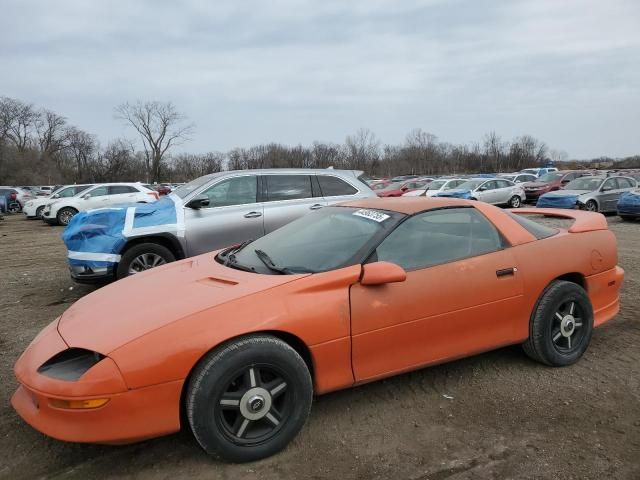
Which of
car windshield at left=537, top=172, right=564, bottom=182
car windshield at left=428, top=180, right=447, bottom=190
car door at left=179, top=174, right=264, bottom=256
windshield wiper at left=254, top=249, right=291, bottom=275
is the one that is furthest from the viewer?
car windshield at left=537, top=172, right=564, bottom=182

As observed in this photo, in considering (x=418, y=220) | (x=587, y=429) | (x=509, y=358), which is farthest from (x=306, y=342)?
(x=509, y=358)

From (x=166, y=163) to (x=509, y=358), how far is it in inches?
3500

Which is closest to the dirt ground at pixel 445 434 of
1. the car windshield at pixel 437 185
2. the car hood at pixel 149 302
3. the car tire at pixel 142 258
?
the car hood at pixel 149 302

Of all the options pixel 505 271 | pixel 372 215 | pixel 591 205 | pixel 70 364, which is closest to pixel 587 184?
pixel 591 205

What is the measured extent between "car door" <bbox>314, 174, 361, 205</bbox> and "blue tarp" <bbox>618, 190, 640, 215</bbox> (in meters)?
11.6

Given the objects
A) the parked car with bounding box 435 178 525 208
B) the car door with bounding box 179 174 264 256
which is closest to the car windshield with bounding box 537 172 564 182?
the parked car with bounding box 435 178 525 208

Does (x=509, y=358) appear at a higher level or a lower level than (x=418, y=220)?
lower

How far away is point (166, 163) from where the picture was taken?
86.7 meters

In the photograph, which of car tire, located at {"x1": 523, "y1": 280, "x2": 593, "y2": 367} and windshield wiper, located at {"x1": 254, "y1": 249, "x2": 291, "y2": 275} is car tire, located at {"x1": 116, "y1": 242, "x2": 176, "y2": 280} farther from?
car tire, located at {"x1": 523, "y1": 280, "x2": 593, "y2": 367}

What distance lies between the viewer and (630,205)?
14.9 meters

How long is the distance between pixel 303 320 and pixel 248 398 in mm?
516

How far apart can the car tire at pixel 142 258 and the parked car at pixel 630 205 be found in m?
14.4

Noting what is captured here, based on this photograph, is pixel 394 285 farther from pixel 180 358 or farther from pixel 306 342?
pixel 180 358

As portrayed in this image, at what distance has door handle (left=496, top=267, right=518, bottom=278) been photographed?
3.47 meters
